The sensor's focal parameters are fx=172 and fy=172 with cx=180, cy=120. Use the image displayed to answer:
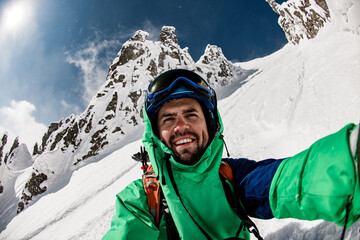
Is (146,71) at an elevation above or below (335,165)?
above

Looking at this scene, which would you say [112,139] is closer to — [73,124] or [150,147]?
[73,124]

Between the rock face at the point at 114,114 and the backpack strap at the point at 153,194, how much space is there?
2400 cm

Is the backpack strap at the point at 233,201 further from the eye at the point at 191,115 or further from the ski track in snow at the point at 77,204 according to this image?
the ski track in snow at the point at 77,204

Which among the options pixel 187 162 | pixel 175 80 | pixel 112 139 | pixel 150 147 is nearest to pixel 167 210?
pixel 187 162

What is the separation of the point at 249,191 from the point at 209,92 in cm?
139

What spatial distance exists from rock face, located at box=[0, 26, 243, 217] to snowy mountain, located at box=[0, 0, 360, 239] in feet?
0.61

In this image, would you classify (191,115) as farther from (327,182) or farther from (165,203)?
(327,182)

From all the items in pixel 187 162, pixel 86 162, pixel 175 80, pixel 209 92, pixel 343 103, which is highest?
pixel 86 162

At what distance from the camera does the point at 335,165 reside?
2.88ft

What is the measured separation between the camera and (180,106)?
234 centimetres

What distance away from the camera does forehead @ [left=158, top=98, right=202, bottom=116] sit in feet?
7.64

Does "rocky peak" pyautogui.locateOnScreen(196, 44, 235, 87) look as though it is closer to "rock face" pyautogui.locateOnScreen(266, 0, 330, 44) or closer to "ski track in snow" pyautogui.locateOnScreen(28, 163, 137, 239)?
"rock face" pyautogui.locateOnScreen(266, 0, 330, 44)

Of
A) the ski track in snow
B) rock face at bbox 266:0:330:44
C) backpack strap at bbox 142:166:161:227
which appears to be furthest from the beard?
rock face at bbox 266:0:330:44

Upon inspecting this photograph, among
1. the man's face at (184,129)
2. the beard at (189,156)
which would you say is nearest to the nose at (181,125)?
the man's face at (184,129)
